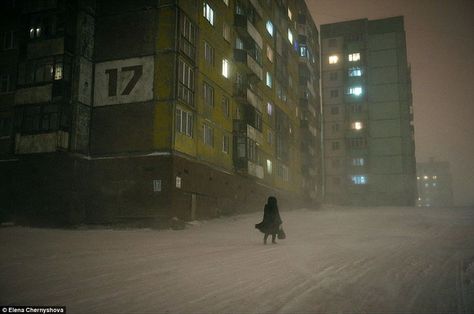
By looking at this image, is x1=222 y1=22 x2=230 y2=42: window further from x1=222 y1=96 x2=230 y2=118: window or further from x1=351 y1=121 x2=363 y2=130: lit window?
x1=351 y1=121 x2=363 y2=130: lit window

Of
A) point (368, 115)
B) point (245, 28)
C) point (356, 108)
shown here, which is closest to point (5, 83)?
point (245, 28)

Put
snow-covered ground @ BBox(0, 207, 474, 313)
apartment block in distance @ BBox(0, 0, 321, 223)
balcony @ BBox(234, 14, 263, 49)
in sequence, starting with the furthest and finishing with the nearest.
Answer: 1. balcony @ BBox(234, 14, 263, 49)
2. apartment block in distance @ BBox(0, 0, 321, 223)
3. snow-covered ground @ BBox(0, 207, 474, 313)

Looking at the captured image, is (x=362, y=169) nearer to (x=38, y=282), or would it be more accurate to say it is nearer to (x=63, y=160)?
(x=63, y=160)

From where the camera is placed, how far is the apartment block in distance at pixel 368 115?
68.8 m

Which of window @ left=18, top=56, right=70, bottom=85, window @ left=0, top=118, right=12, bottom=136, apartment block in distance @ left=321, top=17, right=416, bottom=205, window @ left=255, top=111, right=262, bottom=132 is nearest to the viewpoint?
window @ left=18, top=56, right=70, bottom=85

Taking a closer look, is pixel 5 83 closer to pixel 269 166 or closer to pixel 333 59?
pixel 269 166

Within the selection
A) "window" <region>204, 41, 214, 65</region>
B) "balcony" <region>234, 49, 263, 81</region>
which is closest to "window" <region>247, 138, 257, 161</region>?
"balcony" <region>234, 49, 263, 81</region>

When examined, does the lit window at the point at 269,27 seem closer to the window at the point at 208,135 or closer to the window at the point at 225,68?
the window at the point at 225,68

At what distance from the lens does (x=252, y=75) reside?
37.2 metres

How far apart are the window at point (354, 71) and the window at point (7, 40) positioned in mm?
58662

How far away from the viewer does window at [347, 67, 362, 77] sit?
74000mm

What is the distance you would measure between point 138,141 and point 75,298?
18384 mm

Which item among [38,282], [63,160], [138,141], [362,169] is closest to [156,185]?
[138,141]

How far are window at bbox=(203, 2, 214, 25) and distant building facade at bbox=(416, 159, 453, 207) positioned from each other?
539 feet
